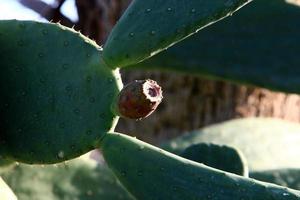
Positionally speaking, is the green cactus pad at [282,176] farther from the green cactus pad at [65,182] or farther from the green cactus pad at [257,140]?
the green cactus pad at [65,182]

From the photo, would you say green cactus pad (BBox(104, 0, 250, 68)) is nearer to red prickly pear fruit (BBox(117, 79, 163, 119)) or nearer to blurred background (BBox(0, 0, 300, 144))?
red prickly pear fruit (BBox(117, 79, 163, 119))

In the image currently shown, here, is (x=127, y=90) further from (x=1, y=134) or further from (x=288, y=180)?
(x=288, y=180)

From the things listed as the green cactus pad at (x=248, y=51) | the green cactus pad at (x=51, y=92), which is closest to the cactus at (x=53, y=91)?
the green cactus pad at (x=51, y=92)

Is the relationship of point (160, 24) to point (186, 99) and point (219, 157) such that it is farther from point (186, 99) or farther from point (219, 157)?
point (186, 99)

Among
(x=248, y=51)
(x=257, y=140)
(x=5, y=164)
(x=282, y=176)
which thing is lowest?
(x=257, y=140)

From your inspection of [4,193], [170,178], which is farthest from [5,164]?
[170,178]
